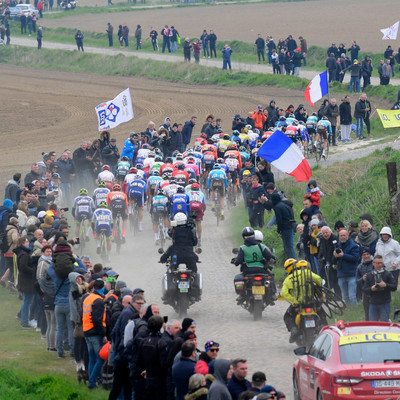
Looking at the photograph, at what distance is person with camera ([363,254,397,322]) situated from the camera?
612 inches

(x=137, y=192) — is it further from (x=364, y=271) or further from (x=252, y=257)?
(x=364, y=271)

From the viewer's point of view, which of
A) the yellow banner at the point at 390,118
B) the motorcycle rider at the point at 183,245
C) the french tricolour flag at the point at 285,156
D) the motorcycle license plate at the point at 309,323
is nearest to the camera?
the motorcycle license plate at the point at 309,323

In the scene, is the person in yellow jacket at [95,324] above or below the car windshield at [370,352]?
below

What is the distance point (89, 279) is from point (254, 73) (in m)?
42.1

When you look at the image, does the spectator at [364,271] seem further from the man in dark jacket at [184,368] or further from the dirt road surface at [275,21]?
the dirt road surface at [275,21]

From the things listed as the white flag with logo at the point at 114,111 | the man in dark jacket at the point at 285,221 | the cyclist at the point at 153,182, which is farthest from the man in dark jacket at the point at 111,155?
the man in dark jacket at the point at 285,221

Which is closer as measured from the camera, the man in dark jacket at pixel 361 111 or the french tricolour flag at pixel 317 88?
the french tricolour flag at pixel 317 88

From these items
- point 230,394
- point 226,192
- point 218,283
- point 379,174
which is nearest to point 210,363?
point 230,394

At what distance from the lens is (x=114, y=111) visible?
31.8 m

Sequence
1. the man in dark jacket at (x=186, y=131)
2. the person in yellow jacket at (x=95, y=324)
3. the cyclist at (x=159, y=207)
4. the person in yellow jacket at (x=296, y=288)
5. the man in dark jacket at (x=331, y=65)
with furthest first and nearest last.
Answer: the man in dark jacket at (x=331, y=65) → the man in dark jacket at (x=186, y=131) → the cyclist at (x=159, y=207) → the person in yellow jacket at (x=296, y=288) → the person in yellow jacket at (x=95, y=324)

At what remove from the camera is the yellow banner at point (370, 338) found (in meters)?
11.6

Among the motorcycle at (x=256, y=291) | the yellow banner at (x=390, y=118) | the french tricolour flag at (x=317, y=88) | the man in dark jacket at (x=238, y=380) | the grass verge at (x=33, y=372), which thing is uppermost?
the french tricolour flag at (x=317, y=88)

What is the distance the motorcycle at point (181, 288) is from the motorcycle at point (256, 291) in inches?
33.1

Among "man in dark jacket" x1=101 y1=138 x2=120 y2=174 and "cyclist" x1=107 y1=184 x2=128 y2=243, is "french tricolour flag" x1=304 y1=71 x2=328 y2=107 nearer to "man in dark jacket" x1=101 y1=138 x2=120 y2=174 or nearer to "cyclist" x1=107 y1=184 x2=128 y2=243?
"man in dark jacket" x1=101 y1=138 x2=120 y2=174
